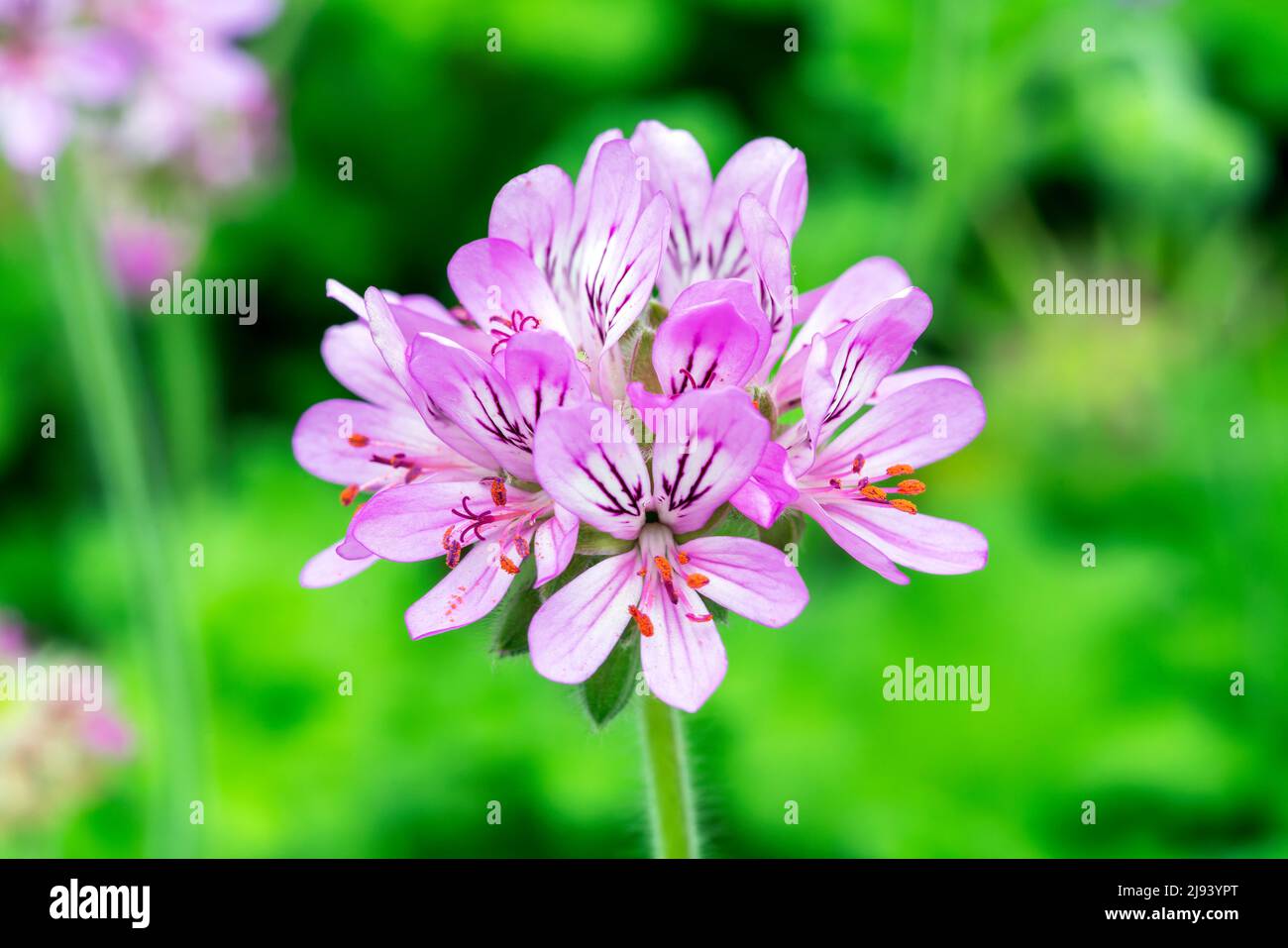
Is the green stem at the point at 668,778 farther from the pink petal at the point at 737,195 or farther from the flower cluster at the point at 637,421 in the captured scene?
the pink petal at the point at 737,195

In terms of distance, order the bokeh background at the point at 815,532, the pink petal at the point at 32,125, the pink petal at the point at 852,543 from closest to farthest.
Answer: the pink petal at the point at 852,543 → the pink petal at the point at 32,125 → the bokeh background at the point at 815,532

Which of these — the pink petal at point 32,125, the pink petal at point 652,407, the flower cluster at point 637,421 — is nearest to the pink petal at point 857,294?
the flower cluster at point 637,421

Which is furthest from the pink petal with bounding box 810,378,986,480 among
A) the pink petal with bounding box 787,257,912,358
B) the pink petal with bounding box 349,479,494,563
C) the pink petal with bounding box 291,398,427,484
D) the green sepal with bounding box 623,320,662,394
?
the pink petal with bounding box 291,398,427,484

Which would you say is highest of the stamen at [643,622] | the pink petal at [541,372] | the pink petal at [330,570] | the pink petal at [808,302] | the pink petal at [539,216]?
the pink petal at [539,216]

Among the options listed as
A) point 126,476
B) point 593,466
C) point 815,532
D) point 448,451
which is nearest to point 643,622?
point 593,466

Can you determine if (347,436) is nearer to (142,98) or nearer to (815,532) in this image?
(142,98)

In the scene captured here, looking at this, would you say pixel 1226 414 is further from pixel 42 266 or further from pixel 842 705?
pixel 42 266

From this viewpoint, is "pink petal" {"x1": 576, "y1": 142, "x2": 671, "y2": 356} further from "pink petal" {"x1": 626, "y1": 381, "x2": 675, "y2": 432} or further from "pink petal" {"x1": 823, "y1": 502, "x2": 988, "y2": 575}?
"pink petal" {"x1": 823, "y1": 502, "x2": 988, "y2": 575}
